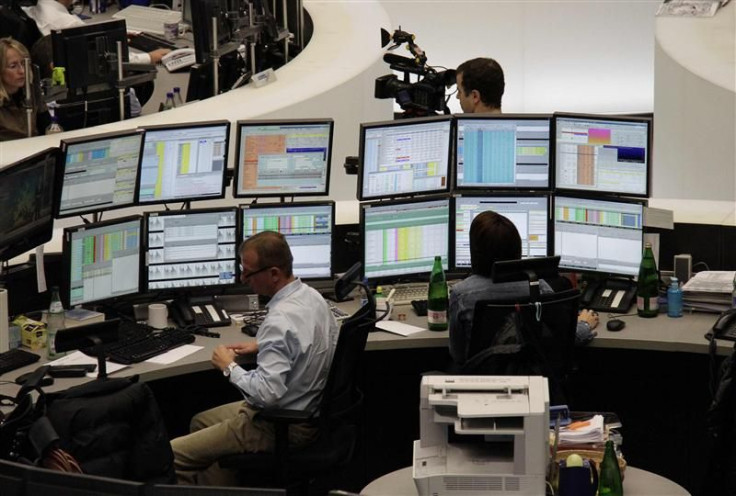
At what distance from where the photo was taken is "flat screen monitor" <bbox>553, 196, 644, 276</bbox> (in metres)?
5.38

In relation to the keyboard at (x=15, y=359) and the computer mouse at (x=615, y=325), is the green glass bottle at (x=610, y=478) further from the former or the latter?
the keyboard at (x=15, y=359)

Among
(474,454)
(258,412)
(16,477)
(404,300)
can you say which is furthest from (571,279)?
(16,477)

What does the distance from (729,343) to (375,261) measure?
Result: 1.34 m

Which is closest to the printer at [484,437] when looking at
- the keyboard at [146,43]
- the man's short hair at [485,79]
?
the man's short hair at [485,79]

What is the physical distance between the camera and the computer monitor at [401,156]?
17.9ft

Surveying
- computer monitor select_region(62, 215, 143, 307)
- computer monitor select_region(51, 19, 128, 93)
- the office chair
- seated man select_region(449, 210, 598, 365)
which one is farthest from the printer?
computer monitor select_region(51, 19, 128, 93)

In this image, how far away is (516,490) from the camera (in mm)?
3531

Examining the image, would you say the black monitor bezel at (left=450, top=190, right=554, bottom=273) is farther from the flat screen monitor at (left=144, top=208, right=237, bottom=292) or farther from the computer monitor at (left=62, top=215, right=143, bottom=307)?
the computer monitor at (left=62, top=215, right=143, bottom=307)

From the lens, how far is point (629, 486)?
3.78 metres

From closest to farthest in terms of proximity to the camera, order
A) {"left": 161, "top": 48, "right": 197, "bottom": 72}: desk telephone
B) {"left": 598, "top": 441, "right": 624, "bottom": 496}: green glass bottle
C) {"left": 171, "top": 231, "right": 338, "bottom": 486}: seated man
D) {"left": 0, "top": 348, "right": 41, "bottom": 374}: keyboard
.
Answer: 1. {"left": 598, "top": 441, "right": 624, "bottom": 496}: green glass bottle
2. {"left": 171, "top": 231, "right": 338, "bottom": 486}: seated man
3. {"left": 0, "top": 348, "right": 41, "bottom": 374}: keyboard
4. {"left": 161, "top": 48, "right": 197, "bottom": 72}: desk telephone

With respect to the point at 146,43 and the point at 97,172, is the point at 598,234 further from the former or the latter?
the point at 146,43

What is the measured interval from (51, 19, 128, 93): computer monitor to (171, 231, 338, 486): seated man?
8.84ft

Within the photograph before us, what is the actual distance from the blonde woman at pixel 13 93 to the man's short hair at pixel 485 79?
7.15ft

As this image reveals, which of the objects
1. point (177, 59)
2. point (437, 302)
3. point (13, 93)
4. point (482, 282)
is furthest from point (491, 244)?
point (177, 59)
